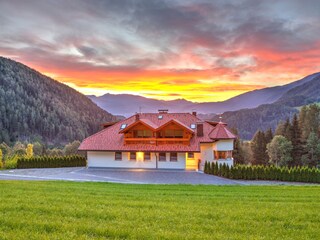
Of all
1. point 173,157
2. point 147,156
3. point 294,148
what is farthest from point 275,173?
point 294,148

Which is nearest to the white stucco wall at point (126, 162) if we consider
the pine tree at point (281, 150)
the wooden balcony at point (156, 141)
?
the wooden balcony at point (156, 141)

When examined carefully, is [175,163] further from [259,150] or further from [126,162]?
[259,150]

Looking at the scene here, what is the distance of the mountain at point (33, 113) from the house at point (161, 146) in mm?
123299

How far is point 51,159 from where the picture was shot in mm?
40594

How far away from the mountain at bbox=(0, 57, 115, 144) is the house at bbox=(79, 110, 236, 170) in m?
123

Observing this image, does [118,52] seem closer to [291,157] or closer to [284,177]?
[284,177]

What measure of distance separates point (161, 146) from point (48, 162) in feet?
48.2

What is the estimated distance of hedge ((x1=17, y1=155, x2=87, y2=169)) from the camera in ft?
131

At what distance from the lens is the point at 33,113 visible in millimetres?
170500

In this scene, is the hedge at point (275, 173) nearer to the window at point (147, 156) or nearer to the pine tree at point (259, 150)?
the window at point (147, 156)

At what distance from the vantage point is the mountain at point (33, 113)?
524 ft

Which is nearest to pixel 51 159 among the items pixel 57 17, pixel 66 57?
pixel 57 17

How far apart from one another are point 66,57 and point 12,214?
5114cm

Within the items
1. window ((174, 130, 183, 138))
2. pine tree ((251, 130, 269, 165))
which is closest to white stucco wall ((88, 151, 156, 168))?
window ((174, 130, 183, 138))
